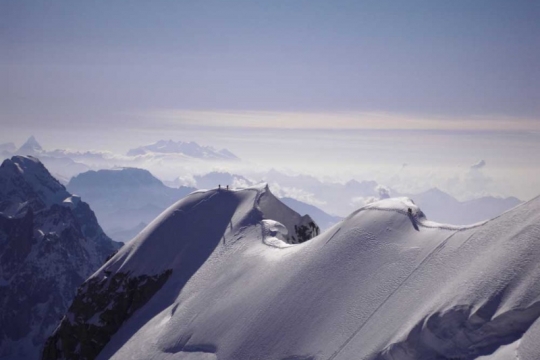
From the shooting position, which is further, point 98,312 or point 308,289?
point 98,312

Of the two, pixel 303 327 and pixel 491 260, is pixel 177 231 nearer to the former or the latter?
pixel 303 327

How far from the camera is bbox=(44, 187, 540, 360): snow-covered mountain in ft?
132

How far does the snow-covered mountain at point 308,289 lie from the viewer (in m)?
40.3

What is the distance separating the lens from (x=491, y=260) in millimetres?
43594

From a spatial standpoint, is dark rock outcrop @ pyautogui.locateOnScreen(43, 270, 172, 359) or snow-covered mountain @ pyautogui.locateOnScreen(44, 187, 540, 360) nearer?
snow-covered mountain @ pyautogui.locateOnScreen(44, 187, 540, 360)

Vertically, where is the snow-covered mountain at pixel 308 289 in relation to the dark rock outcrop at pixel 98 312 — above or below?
above

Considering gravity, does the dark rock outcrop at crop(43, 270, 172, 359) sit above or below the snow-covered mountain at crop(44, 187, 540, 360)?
below

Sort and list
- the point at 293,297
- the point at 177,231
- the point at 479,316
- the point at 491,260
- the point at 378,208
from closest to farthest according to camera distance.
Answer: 1. the point at 479,316
2. the point at 491,260
3. the point at 293,297
4. the point at 378,208
5. the point at 177,231

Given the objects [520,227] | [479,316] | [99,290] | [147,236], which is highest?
[520,227]

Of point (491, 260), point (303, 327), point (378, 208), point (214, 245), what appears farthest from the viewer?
point (214, 245)

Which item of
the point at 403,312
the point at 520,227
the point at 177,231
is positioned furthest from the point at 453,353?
the point at 177,231

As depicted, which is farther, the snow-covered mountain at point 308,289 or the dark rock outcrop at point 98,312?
the dark rock outcrop at point 98,312

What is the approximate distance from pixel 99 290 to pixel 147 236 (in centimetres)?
1087

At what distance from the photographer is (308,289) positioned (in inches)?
2222
